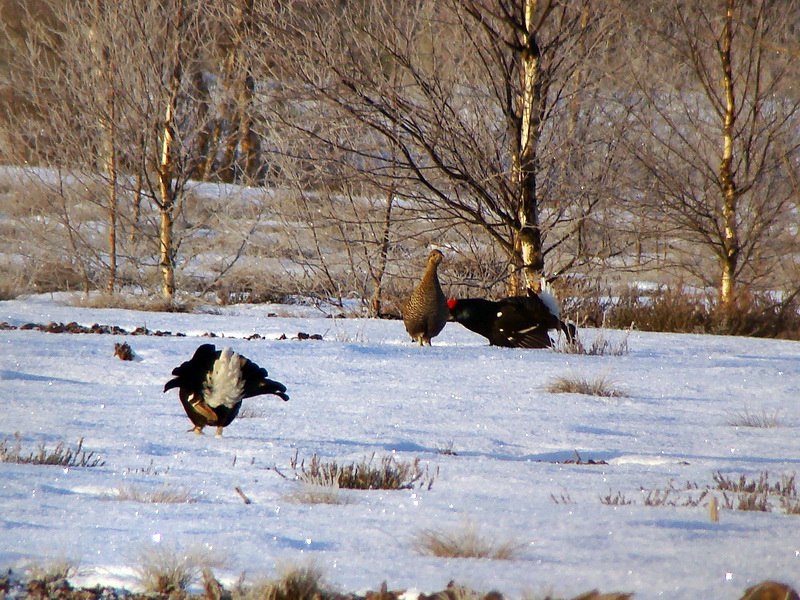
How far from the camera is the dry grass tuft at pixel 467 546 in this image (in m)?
2.62

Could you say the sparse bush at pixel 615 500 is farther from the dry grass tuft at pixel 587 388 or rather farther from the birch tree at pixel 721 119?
the birch tree at pixel 721 119

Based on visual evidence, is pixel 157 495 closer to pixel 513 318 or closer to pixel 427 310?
pixel 427 310

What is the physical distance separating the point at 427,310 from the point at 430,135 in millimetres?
2924

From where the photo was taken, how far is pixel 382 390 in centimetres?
652

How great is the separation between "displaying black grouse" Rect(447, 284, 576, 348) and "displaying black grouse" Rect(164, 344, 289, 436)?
155 inches

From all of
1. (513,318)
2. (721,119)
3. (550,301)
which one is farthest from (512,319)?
(721,119)

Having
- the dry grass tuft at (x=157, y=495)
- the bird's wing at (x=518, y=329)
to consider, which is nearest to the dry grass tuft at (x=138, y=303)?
the bird's wing at (x=518, y=329)

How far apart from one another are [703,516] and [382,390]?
352cm

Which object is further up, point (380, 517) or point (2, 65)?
point (2, 65)

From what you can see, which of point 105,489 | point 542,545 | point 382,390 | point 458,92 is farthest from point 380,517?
point 458,92

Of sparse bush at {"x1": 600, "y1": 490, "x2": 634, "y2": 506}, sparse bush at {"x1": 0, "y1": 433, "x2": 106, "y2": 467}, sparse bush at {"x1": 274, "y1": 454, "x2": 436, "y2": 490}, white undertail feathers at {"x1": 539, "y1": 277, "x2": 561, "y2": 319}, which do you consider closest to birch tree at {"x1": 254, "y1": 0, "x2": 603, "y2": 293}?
white undertail feathers at {"x1": 539, "y1": 277, "x2": 561, "y2": 319}

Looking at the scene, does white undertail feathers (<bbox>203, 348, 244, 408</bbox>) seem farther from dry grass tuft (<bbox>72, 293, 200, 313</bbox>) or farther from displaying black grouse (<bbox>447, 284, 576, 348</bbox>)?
dry grass tuft (<bbox>72, 293, 200, 313</bbox>)

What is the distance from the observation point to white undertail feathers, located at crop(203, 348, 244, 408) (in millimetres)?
4828

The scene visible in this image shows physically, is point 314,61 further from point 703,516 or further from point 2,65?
point 2,65
